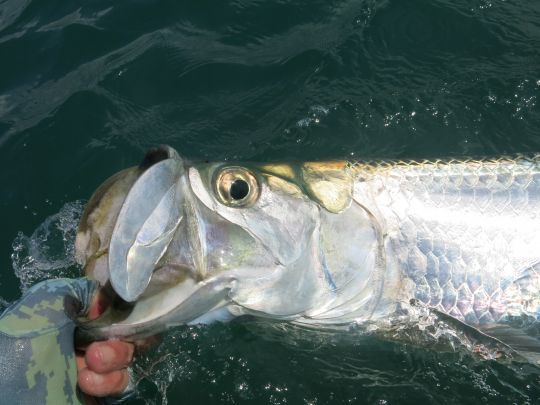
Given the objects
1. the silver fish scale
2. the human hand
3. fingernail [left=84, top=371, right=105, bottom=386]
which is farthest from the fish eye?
fingernail [left=84, top=371, right=105, bottom=386]

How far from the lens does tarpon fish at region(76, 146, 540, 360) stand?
84.0 inches

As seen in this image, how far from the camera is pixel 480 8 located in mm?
4949

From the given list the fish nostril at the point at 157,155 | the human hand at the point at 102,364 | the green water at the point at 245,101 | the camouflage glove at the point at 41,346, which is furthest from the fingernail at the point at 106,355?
the green water at the point at 245,101

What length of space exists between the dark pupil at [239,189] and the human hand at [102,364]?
0.66 m

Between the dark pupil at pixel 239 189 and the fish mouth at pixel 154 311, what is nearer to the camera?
the fish mouth at pixel 154 311

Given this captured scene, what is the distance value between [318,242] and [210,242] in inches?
19.0

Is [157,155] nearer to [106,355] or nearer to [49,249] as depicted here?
[106,355]

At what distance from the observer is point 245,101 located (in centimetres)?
466

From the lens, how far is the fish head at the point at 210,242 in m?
2.08

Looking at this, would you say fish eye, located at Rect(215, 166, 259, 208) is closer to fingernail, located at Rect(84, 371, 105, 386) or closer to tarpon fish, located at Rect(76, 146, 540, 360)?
tarpon fish, located at Rect(76, 146, 540, 360)

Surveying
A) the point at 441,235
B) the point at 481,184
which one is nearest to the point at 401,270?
the point at 441,235

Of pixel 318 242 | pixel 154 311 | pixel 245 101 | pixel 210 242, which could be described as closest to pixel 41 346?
pixel 154 311

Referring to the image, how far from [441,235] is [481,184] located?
34 cm

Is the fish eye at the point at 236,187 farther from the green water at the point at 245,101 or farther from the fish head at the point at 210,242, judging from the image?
the green water at the point at 245,101
